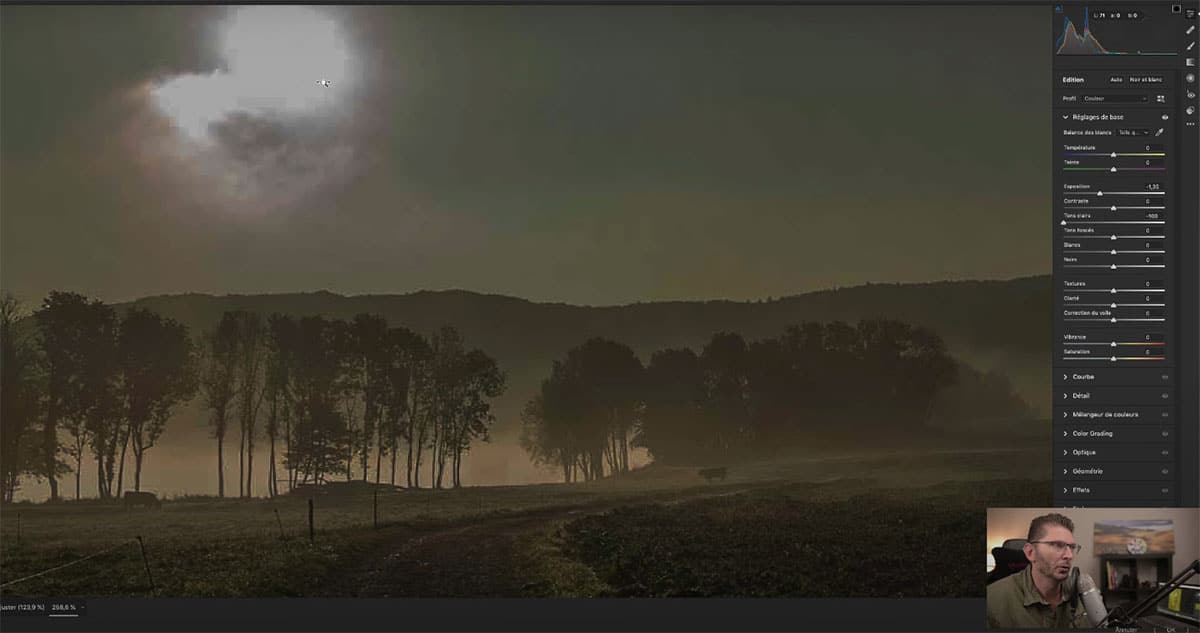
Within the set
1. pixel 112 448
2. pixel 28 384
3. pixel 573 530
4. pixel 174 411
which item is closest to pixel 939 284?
pixel 573 530

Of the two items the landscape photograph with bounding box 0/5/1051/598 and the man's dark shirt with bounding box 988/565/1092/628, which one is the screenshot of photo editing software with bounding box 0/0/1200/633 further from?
the man's dark shirt with bounding box 988/565/1092/628

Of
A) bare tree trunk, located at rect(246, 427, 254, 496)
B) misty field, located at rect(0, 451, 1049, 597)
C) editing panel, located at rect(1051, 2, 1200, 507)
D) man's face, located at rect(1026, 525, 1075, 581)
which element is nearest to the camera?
man's face, located at rect(1026, 525, 1075, 581)

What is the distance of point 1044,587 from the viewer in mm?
4398

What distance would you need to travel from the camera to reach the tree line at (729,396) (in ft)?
17.1

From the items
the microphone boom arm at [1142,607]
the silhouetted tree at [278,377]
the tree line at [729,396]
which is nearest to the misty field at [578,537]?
the tree line at [729,396]

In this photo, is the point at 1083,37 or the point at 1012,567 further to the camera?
the point at 1083,37

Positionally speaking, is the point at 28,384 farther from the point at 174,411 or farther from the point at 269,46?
the point at 269,46

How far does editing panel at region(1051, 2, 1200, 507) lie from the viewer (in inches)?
185

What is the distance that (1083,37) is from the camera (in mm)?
4836

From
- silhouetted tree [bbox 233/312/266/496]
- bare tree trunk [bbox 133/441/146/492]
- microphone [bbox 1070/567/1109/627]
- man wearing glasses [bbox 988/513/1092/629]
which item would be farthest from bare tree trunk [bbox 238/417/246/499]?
microphone [bbox 1070/567/1109/627]

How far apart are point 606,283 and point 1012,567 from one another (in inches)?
93.1

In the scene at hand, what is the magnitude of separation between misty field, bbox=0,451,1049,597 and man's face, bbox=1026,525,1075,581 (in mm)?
558

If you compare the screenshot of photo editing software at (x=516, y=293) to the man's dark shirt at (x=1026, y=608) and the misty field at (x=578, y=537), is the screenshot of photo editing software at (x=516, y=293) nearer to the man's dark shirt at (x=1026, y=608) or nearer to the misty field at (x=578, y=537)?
the misty field at (x=578, y=537)

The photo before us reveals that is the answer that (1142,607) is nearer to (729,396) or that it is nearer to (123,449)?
(729,396)
